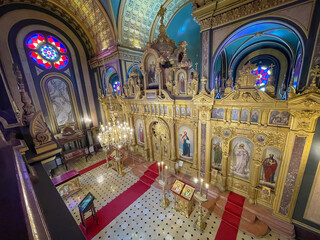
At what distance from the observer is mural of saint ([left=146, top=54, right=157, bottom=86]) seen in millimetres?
7514

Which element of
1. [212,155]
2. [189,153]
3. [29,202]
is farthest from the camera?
[189,153]

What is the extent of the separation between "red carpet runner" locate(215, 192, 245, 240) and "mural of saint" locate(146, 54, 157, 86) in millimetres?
7092

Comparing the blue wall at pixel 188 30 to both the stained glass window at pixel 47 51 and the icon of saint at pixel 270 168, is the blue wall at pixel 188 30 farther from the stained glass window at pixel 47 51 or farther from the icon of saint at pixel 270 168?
the stained glass window at pixel 47 51

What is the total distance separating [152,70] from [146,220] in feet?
24.6

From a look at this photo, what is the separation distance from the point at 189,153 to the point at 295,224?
4.67m

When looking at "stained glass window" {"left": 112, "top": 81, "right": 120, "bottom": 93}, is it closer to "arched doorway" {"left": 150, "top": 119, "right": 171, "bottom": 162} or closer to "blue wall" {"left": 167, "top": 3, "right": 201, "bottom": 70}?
"arched doorway" {"left": 150, "top": 119, "right": 171, "bottom": 162}

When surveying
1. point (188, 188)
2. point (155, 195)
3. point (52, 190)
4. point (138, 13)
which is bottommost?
point (155, 195)

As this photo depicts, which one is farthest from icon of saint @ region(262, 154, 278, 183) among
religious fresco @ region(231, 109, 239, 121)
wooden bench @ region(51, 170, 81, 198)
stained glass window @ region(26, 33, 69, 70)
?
stained glass window @ region(26, 33, 69, 70)

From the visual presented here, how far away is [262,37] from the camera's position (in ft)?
29.7

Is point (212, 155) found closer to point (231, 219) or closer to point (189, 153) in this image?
point (189, 153)

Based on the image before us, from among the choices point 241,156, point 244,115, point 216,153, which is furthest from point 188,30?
point 241,156

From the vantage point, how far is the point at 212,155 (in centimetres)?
662

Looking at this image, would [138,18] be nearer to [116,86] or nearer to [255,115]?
[116,86]

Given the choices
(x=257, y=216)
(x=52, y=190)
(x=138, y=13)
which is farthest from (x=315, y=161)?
(x=138, y=13)
